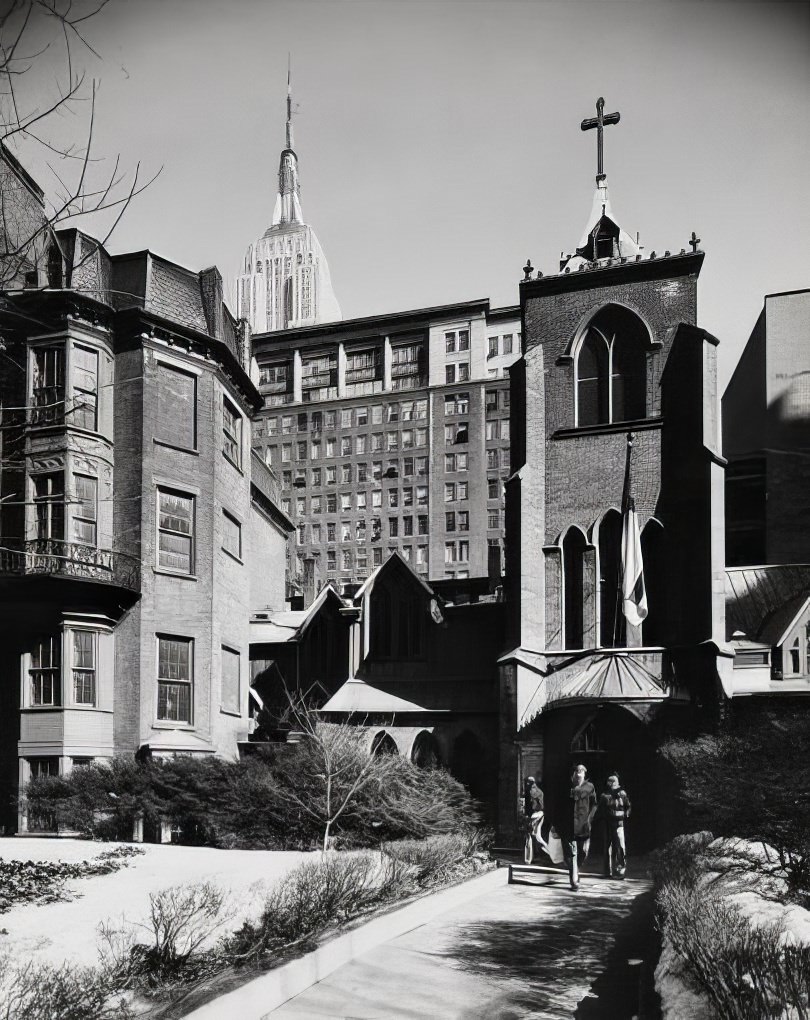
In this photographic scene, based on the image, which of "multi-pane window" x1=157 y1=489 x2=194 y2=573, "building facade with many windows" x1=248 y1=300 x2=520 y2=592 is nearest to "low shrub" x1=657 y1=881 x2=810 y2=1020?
"building facade with many windows" x1=248 y1=300 x2=520 y2=592

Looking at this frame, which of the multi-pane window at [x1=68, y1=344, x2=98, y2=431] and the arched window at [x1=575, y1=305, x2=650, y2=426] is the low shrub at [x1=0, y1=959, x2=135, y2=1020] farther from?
the arched window at [x1=575, y1=305, x2=650, y2=426]

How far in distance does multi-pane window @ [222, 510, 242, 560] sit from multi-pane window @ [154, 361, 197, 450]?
2.00 m

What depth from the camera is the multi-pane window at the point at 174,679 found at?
20.5 meters

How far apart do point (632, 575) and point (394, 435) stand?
16.3 feet

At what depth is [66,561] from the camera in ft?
62.4

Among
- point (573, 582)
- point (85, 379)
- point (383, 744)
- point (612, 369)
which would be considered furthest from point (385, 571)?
point (85, 379)

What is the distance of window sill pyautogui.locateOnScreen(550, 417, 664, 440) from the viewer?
19.5 m

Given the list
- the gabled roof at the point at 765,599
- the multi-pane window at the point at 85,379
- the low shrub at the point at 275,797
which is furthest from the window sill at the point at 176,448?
the gabled roof at the point at 765,599

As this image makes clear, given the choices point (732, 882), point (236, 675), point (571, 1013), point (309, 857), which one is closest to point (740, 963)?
point (571, 1013)

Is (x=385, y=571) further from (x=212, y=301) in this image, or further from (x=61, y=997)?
(x=61, y=997)

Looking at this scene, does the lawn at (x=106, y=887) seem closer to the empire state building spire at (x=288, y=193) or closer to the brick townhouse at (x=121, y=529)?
the brick townhouse at (x=121, y=529)

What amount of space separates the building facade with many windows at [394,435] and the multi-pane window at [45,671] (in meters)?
4.81

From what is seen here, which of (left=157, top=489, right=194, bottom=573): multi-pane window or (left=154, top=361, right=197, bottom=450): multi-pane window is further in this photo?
(left=154, top=361, right=197, bottom=450): multi-pane window

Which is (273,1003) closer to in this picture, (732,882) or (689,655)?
(732,882)
